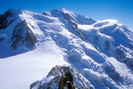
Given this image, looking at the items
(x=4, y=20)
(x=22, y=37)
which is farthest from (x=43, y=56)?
(x=4, y=20)

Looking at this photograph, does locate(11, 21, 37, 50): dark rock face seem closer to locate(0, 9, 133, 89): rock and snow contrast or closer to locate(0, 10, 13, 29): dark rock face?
locate(0, 9, 133, 89): rock and snow contrast

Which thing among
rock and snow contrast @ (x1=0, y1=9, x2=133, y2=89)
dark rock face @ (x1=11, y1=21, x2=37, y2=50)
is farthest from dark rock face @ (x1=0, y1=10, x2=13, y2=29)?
dark rock face @ (x1=11, y1=21, x2=37, y2=50)

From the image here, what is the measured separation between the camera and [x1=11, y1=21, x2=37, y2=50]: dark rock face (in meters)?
108

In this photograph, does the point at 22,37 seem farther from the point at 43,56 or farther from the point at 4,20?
the point at 4,20

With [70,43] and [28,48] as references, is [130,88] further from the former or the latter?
[28,48]

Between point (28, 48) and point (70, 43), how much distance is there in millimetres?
36265

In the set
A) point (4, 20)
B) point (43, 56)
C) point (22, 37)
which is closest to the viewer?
point (43, 56)

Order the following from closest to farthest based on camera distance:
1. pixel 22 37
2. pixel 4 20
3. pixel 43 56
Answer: pixel 43 56 < pixel 22 37 < pixel 4 20

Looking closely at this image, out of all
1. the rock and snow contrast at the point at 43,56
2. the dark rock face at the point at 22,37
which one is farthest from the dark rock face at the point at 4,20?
the dark rock face at the point at 22,37

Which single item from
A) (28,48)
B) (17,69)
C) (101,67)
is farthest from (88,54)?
(17,69)

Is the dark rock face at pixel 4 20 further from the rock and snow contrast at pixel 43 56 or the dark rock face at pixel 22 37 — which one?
the dark rock face at pixel 22 37

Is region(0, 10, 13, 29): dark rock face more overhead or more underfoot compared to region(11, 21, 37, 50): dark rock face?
more overhead

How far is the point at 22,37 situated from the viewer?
113312 millimetres

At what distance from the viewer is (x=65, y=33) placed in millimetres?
143000
